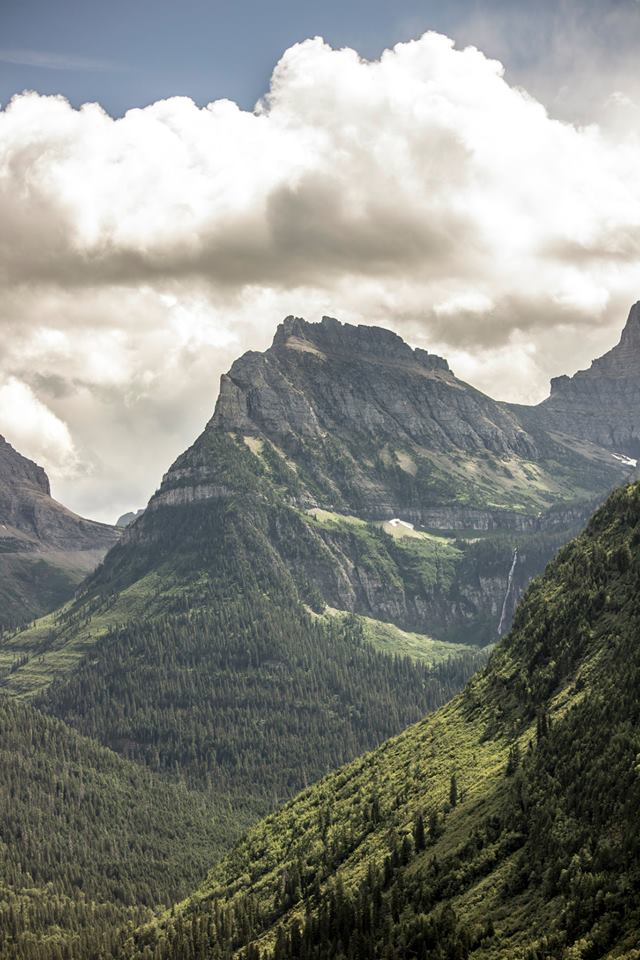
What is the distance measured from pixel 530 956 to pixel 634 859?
23.4 metres

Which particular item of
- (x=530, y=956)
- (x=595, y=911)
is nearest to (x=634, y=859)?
(x=595, y=911)

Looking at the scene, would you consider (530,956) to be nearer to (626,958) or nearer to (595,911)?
(595,911)

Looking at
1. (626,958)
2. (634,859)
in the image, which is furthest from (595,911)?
(626,958)

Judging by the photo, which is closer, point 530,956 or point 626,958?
point 626,958

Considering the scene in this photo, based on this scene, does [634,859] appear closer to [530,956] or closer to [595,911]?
[595,911]

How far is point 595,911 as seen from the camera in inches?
7682

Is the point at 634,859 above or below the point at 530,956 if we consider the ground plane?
above

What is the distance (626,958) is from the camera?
171 meters

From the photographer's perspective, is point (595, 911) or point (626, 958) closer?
point (626, 958)

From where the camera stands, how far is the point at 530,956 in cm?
19512

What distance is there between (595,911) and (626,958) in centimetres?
2384

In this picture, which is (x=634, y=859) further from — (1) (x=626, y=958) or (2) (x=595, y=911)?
(1) (x=626, y=958)

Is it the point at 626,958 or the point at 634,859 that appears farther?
the point at 634,859
